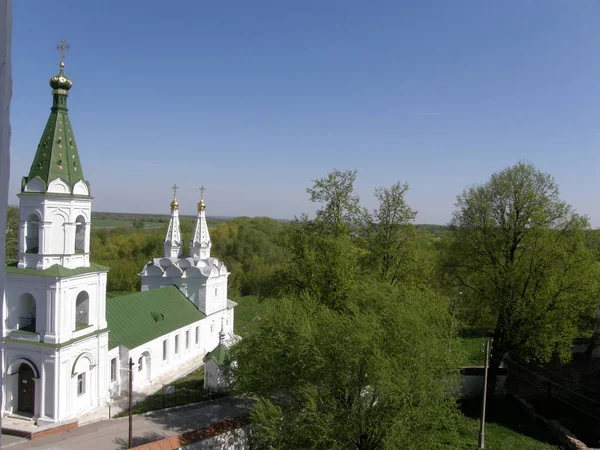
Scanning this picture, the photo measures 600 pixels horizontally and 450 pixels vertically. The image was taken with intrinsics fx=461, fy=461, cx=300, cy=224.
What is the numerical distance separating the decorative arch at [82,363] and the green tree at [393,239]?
1201 centimetres

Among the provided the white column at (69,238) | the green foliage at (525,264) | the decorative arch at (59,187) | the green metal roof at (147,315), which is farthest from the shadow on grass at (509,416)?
the decorative arch at (59,187)

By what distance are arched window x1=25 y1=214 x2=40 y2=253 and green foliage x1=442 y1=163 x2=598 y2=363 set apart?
1758 cm

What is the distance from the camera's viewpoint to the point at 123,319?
22.0m

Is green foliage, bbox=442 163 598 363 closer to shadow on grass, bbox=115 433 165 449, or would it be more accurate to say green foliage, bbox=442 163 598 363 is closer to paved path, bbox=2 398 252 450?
paved path, bbox=2 398 252 450

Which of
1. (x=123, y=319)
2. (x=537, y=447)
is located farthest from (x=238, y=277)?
(x=537, y=447)

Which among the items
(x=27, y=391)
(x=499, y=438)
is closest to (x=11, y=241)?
(x=27, y=391)

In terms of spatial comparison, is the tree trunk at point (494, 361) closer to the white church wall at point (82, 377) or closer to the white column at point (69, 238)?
the white church wall at point (82, 377)

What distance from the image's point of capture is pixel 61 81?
53.1ft

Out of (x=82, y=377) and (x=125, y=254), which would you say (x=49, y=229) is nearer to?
(x=82, y=377)

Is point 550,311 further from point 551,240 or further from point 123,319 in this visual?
point 123,319

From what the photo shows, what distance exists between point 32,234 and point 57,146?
3264 millimetres

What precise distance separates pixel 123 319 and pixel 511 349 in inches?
702

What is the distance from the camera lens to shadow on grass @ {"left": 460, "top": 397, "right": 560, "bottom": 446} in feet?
56.0

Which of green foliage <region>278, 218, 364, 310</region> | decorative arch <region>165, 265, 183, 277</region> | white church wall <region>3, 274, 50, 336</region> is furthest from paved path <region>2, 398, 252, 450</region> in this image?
decorative arch <region>165, 265, 183, 277</region>
